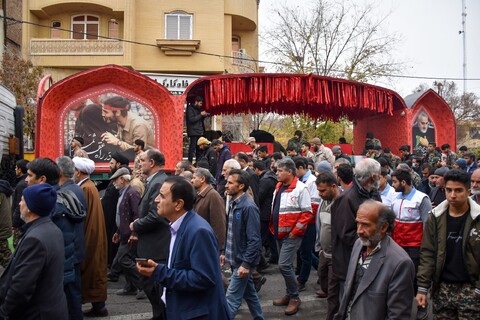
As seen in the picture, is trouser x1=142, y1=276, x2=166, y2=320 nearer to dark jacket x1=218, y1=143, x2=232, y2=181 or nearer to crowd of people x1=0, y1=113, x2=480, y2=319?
crowd of people x1=0, y1=113, x2=480, y2=319

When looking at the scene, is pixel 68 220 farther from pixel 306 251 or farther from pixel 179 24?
pixel 179 24

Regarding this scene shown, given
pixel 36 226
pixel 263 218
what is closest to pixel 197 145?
pixel 263 218

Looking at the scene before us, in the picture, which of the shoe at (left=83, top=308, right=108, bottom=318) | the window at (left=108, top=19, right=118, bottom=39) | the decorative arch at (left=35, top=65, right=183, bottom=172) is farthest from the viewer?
the window at (left=108, top=19, right=118, bottom=39)

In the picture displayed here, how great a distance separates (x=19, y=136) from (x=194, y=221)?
7958 millimetres

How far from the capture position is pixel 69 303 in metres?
5.21

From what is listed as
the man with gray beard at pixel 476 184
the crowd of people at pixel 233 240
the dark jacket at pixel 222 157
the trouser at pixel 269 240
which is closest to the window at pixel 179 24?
the dark jacket at pixel 222 157

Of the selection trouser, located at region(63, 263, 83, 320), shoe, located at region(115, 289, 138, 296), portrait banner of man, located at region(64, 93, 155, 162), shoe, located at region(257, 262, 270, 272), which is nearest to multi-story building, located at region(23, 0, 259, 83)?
portrait banner of man, located at region(64, 93, 155, 162)

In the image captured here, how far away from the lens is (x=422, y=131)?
14727mm

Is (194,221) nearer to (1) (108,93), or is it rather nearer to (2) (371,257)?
(2) (371,257)

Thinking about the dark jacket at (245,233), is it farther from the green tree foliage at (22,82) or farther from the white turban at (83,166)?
the green tree foliage at (22,82)

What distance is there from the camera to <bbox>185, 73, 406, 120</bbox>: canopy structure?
39.4ft

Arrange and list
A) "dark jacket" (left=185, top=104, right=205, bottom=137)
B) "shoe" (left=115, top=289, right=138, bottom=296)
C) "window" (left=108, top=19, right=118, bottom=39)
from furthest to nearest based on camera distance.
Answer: "window" (left=108, top=19, right=118, bottom=39) → "dark jacket" (left=185, top=104, right=205, bottom=137) → "shoe" (left=115, top=289, right=138, bottom=296)

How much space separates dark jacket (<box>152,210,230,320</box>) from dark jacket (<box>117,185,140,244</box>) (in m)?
3.15

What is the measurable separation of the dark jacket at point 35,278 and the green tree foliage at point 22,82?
58.8 feet
